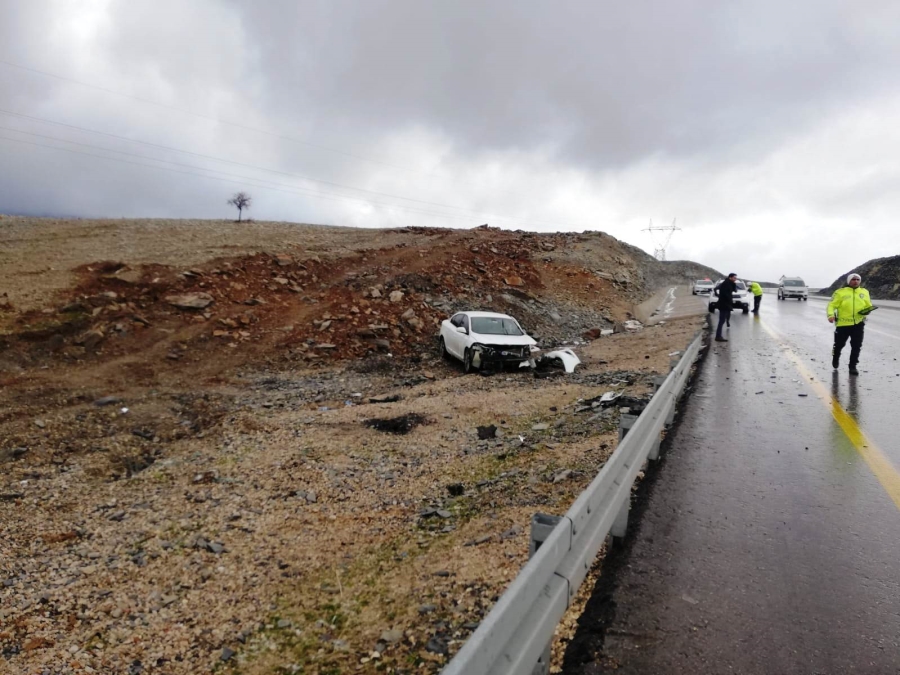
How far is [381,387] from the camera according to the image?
1266 centimetres

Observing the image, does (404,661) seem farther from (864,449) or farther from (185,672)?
(864,449)

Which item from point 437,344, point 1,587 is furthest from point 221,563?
point 437,344

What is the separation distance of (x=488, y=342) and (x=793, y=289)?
29909 mm

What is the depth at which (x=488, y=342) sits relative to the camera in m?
13.0

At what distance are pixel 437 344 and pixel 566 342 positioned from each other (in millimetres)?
5329

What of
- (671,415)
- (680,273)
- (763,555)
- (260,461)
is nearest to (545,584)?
(763,555)

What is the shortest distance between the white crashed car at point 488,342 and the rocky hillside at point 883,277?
125 feet

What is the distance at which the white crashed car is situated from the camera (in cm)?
1298

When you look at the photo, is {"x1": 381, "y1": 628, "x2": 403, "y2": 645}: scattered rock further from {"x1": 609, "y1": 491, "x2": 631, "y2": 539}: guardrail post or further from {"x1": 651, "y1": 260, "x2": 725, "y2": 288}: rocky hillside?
{"x1": 651, "y1": 260, "x2": 725, "y2": 288}: rocky hillside

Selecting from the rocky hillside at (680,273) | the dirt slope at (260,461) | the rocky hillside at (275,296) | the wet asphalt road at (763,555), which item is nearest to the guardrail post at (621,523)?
the wet asphalt road at (763,555)

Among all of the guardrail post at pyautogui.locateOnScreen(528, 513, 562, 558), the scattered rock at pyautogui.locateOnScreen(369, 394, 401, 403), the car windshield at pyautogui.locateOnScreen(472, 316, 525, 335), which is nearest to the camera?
the guardrail post at pyautogui.locateOnScreen(528, 513, 562, 558)

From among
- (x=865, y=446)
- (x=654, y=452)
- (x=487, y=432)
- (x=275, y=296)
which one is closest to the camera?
(x=654, y=452)

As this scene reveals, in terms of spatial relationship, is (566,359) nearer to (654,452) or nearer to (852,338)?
(852,338)

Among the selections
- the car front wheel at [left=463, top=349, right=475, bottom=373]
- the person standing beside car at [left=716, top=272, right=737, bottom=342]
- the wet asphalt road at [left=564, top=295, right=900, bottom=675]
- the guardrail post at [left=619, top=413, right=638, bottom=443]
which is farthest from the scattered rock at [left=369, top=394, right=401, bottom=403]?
the person standing beside car at [left=716, top=272, right=737, bottom=342]
